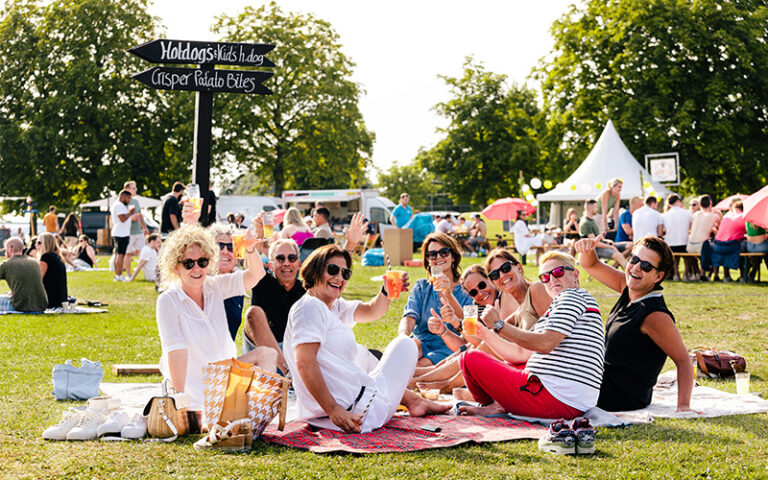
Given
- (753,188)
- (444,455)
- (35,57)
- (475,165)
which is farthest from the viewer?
(475,165)

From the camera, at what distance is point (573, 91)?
3641 centimetres

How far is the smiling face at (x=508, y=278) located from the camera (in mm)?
6117

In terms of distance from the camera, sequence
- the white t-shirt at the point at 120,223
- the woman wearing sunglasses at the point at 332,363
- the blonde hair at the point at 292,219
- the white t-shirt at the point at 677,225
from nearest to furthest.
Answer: the woman wearing sunglasses at the point at 332,363
the blonde hair at the point at 292,219
the white t-shirt at the point at 677,225
the white t-shirt at the point at 120,223

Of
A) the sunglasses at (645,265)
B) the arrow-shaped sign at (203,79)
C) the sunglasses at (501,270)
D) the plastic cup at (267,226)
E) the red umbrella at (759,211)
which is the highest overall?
the arrow-shaped sign at (203,79)

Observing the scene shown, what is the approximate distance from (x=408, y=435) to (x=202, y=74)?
526 cm

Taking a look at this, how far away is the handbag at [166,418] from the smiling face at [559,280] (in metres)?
2.44

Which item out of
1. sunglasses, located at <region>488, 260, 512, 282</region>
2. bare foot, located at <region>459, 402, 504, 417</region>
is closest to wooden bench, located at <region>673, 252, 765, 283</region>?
sunglasses, located at <region>488, 260, 512, 282</region>

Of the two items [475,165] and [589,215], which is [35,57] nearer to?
[475,165]

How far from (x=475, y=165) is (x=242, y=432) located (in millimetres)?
42305

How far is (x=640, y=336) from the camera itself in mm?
5758

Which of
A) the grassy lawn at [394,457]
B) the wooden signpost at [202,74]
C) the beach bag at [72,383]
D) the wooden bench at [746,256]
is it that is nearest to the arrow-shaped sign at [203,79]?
the wooden signpost at [202,74]

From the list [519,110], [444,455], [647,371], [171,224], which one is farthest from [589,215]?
[519,110]

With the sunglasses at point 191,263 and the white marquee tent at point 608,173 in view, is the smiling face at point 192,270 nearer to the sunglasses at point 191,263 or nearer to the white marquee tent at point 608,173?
the sunglasses at point 191,263

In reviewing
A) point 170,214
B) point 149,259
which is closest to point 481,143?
point 149,259
